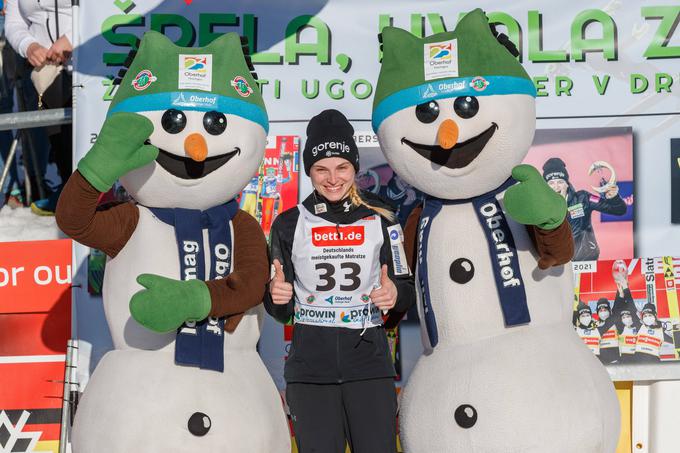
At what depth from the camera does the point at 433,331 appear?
360 cm

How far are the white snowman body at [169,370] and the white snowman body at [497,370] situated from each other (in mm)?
587

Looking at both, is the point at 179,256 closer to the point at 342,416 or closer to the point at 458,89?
the point at 342,416

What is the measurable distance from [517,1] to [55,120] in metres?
2.32

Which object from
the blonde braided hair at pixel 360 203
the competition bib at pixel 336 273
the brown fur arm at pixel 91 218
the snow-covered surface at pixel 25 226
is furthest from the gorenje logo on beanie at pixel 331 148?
the snow-covered surface at pixel 25 226

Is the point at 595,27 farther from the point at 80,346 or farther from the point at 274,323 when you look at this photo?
the point at 80,346

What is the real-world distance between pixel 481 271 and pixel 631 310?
130cm

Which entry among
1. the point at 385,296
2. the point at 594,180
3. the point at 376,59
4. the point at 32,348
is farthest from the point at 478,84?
the point at 32,348

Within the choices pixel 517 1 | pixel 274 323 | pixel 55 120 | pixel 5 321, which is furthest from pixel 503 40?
pixel 5 321

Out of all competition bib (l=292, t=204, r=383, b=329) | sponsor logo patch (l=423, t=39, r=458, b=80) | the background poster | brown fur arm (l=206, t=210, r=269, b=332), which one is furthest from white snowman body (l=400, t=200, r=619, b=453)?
the background poster

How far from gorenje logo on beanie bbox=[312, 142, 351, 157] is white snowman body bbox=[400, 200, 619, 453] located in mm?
434

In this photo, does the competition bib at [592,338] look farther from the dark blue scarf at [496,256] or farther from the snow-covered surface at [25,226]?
the snow-covered surface at [25,226]

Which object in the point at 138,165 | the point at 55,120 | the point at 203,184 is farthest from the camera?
the point at 55,120

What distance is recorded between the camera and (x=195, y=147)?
3.48 metres

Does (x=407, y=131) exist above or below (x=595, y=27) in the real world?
below
